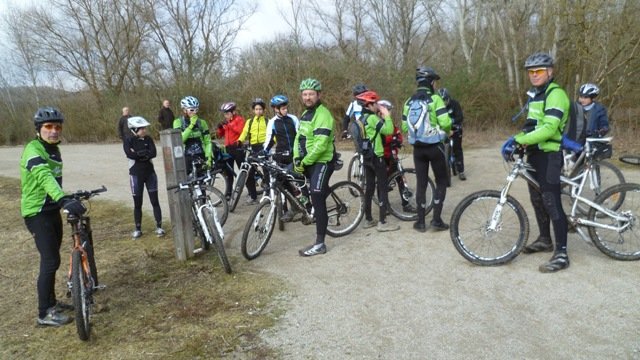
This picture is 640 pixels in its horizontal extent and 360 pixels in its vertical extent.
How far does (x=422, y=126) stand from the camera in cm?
555

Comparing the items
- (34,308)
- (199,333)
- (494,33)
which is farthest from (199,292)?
(494,33)

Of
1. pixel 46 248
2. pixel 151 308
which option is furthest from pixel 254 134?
pixel 46 248

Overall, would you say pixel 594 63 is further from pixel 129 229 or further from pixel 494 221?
pixel 129 229

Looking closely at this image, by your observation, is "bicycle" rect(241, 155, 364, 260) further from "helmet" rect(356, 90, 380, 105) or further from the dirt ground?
"helmet" rect(356, 90, 380, 105)

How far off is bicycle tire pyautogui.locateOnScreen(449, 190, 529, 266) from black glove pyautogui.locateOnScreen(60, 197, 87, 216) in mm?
3471

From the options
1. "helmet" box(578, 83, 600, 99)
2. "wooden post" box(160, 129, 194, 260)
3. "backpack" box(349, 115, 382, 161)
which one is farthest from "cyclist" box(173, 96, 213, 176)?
"helmet" box(578, 83, 600, 99)

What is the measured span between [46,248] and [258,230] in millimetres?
2198

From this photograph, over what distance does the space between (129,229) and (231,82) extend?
16.8 m

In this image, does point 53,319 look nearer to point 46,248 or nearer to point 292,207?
point 46,248

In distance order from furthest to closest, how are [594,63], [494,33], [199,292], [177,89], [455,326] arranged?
1. [177,89]
2. [494,33]
3. [594,63]
4. [199,292]
5. [455,326]

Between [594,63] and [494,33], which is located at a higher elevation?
[494,33]

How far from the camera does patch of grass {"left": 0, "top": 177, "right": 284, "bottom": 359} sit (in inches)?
142

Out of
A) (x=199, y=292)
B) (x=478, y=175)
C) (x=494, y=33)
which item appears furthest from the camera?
(x=494, y=33)

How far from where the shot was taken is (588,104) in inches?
266
